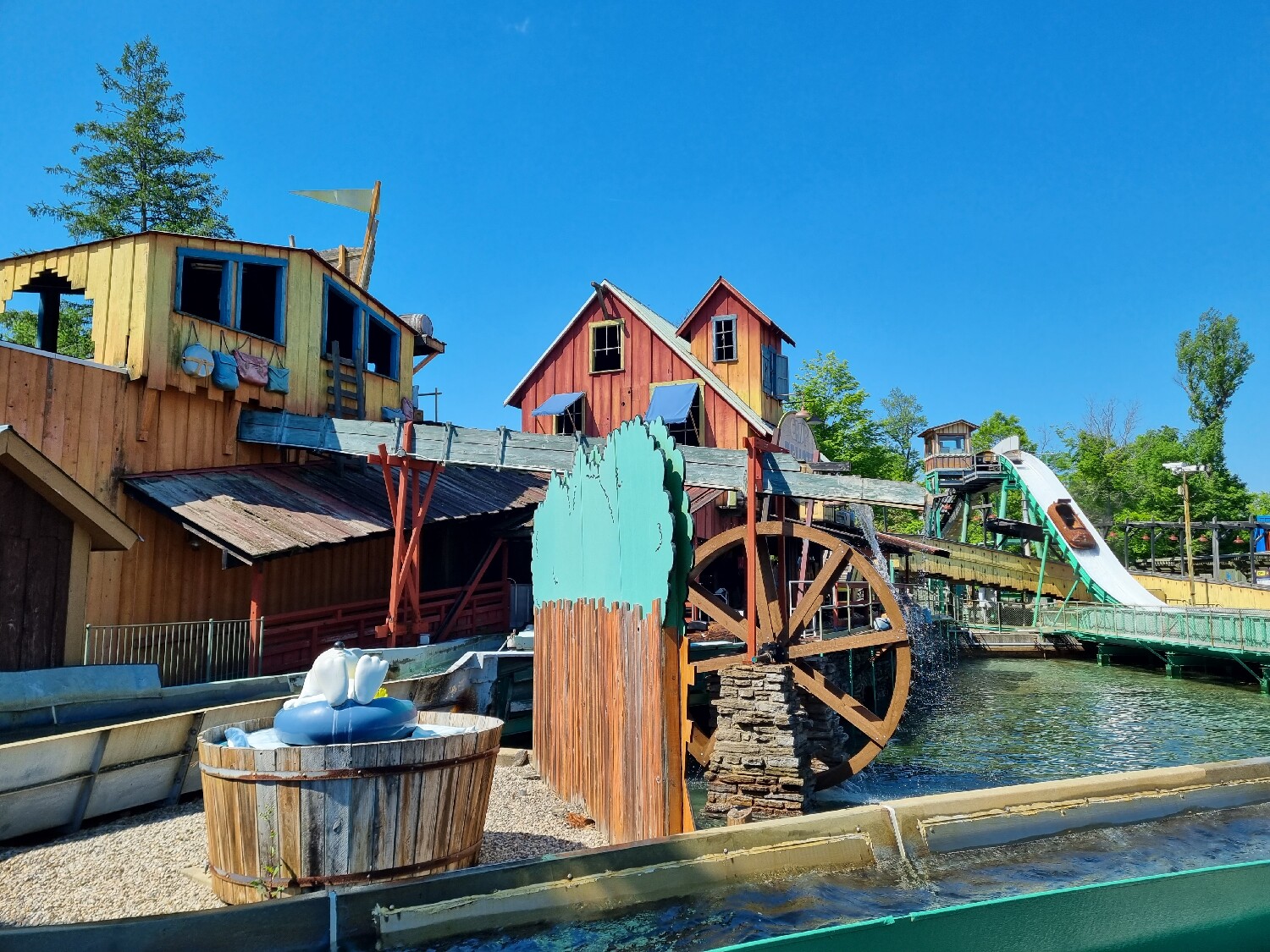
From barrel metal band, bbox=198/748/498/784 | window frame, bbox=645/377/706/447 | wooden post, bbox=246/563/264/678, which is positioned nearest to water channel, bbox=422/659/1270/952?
barrel metal band, bbox=198/748/498/784

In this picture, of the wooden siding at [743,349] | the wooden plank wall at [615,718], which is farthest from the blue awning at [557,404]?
the wooden plank wall at [615,718]

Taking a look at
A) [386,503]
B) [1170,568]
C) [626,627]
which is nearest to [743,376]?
[386,503]

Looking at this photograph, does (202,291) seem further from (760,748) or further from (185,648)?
(760,748)

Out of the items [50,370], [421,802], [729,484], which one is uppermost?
[50,370]

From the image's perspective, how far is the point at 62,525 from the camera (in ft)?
31.1

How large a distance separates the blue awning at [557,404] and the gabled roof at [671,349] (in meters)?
1.50

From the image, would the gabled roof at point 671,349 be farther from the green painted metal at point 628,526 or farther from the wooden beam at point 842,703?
the green painted metal at point 628,526

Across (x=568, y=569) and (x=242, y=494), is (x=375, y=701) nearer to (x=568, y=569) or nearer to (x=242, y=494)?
(x=568, y=569)

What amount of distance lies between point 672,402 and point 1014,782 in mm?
12719

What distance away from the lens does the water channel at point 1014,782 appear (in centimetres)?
405

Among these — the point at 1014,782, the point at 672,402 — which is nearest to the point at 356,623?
the point at 672,402

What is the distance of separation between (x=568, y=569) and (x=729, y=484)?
16.4 ft

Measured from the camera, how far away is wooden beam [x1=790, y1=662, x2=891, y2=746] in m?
12.2

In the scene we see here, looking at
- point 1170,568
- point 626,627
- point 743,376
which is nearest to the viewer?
point 626,627
